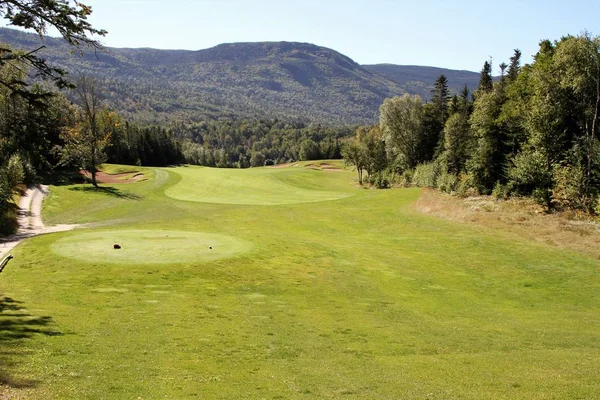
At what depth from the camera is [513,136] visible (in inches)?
2295

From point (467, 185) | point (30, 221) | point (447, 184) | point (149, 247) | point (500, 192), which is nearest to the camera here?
point (149, 247)

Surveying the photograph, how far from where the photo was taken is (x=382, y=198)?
56.2 metres

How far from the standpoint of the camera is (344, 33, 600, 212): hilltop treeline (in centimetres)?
4472

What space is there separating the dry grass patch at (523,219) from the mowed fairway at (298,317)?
89.8 inches

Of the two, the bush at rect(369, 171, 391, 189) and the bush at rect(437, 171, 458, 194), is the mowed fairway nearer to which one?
the bush at rect(437, 171, 458, 194)

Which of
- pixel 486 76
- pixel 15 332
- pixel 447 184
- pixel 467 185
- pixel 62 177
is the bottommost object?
pixel 467 185

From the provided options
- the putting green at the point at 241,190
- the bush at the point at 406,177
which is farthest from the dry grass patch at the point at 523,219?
the bush at the point at 406,177

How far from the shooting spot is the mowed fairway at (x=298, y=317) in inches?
413

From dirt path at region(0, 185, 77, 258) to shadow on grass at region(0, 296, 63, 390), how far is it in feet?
38.9

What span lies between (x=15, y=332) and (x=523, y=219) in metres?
38.5

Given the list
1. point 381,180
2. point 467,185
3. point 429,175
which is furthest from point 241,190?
point 381,180

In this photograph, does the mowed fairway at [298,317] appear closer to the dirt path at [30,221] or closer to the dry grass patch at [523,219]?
the dry grass patch at [523,219]

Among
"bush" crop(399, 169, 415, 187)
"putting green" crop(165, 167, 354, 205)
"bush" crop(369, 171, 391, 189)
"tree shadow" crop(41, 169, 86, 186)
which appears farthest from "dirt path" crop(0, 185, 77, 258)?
"bush" crop(369, 171, 391, 189)

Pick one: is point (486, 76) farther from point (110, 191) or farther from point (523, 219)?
point (110, 191)
